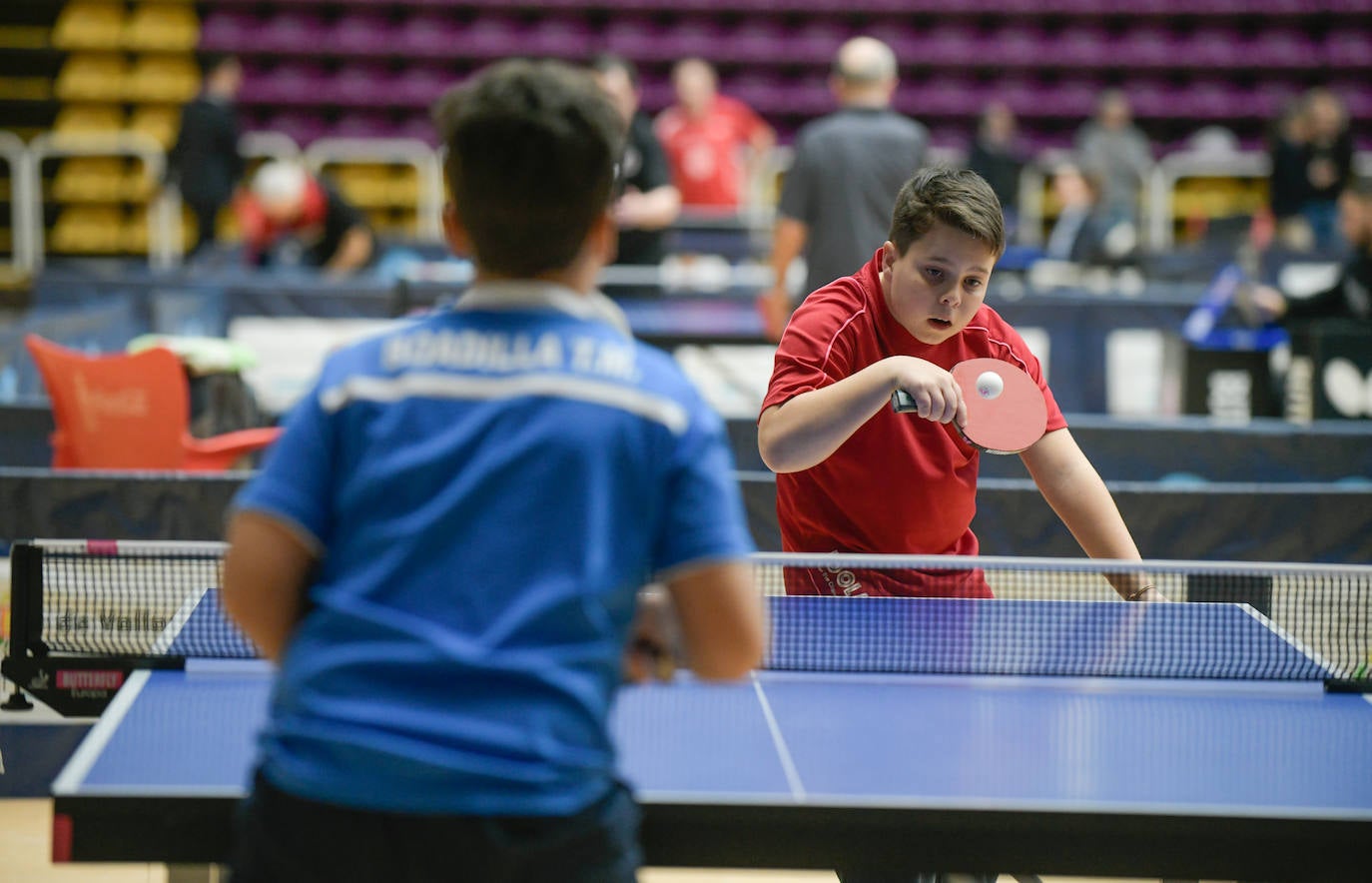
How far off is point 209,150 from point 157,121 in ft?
10.3

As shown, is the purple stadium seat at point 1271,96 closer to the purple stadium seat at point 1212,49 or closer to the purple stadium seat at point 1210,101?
the purple stadium seat at point 1210,101

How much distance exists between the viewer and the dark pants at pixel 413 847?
→ 4.03 feet

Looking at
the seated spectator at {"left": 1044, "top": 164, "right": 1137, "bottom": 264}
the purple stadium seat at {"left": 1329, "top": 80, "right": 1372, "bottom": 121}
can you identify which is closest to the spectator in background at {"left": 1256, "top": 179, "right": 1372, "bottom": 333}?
the seated spectator at {"left": 1044, "top": 164, "right": 1137, "bottom": 264}

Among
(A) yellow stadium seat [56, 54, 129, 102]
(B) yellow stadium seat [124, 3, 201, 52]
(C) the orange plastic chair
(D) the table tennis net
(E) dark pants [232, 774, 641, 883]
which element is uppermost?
(B) yellow stadium seat [124, 3, 201, 52]

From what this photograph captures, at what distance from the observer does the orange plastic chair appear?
4672 millimetres

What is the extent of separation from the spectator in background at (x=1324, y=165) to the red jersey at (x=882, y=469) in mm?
10114

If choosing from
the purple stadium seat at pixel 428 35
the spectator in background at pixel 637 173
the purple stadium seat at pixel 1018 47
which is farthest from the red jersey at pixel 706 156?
the purple stadium seat at pixel 1018 47

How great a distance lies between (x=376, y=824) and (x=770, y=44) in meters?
14.0

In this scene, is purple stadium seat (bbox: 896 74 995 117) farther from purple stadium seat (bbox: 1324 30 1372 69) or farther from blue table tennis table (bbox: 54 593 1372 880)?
blue table tennis table (bbox: 54 593 1372 880)

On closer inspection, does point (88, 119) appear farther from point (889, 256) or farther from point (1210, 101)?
point (889, 256)

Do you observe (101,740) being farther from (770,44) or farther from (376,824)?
(770,44)

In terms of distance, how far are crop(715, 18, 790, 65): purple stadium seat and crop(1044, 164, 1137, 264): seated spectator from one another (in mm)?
3982

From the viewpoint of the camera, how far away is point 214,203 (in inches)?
454

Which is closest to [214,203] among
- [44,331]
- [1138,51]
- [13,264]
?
[13,264]
